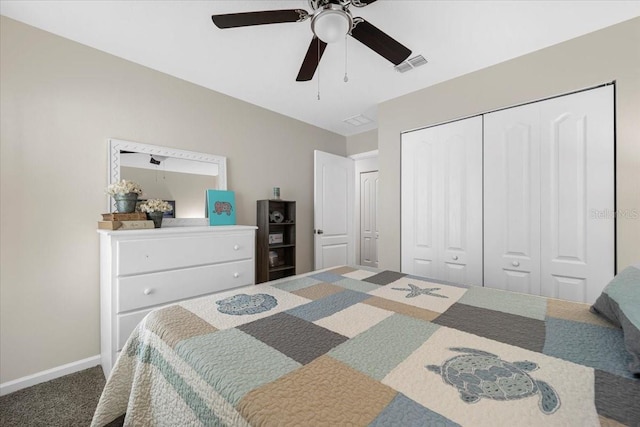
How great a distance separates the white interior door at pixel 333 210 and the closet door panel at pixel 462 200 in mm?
1674

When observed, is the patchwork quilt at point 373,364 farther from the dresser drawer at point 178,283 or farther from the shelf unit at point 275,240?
the shelf unit at point 275,240

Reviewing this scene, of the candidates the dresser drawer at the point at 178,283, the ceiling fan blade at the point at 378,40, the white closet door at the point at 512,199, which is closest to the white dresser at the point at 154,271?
the dresser drawer at the point at 178,283

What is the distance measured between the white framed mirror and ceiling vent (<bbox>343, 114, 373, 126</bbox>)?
1.85 meters

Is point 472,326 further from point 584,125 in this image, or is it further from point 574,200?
point 584,125

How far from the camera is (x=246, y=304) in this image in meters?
1.26

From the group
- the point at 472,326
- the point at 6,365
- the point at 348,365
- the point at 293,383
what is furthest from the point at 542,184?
the point at 6,365

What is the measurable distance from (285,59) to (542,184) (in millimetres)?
2403

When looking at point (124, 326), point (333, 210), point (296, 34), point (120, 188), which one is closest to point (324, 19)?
point (296, 34)

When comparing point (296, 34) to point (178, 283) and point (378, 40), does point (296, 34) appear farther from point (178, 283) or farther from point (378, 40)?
point (178, 283)

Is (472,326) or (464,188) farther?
(464,188)

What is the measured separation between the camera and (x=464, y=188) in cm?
252

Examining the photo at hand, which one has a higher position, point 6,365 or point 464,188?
point 464,188

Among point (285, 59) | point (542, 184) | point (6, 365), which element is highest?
point (285, 59)

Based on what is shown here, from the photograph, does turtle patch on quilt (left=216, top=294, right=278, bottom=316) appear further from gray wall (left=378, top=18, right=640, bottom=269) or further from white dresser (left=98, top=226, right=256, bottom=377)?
gray wall (left=378, top=18, right=640, bottom=269)
